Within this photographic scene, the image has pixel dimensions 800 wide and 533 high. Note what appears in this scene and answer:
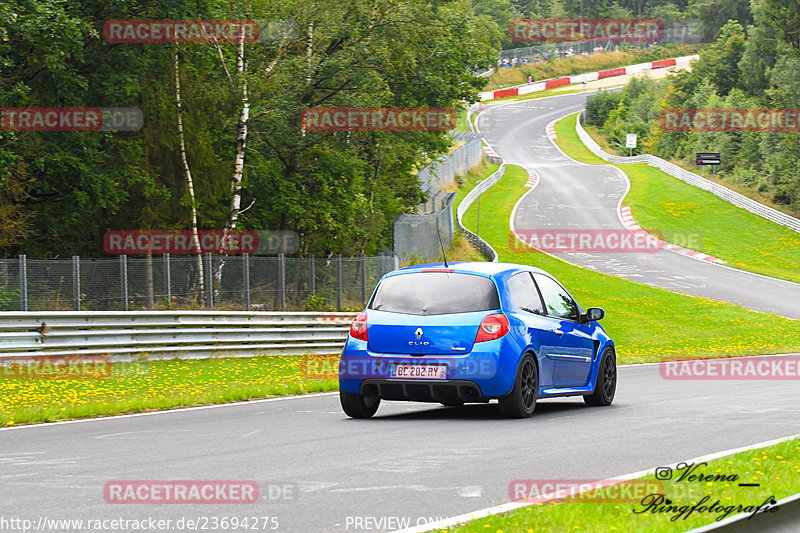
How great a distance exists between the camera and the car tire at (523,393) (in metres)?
11.5

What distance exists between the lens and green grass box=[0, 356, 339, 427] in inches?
532

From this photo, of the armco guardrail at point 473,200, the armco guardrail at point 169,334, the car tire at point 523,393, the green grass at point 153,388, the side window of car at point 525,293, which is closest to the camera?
the car tire at point 523,393

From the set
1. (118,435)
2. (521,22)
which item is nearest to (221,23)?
(118,435)

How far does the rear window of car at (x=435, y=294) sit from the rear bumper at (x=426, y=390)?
2.59 ft

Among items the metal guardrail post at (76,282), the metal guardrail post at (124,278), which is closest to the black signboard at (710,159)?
the metal guardrail post at (124,278)

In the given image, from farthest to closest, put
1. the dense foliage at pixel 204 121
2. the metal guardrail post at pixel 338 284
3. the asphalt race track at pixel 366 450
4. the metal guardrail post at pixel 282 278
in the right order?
1. the metal guardrail post at pixel 338 284
2. the metal guardrail post at pixel 282 278
3. the dense foliage at pixel 204 121
4. the asphalt race track at pixel 366 450

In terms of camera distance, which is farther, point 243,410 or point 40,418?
point 243,410

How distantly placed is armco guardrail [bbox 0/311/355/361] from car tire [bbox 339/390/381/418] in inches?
360

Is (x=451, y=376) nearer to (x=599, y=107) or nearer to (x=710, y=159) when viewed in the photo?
(x=710, y=159)

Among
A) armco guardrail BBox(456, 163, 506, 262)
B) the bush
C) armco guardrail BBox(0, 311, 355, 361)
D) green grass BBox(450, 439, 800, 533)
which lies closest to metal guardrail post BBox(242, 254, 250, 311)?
armco guardrail BBox(0, 311, 355, 361)

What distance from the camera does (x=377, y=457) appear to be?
884 centimetres

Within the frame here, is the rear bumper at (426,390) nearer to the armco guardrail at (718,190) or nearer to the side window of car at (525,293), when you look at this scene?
the side window of car at (525,293)

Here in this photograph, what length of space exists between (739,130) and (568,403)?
66.4 m

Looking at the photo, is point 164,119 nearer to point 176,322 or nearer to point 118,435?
point 176,322
